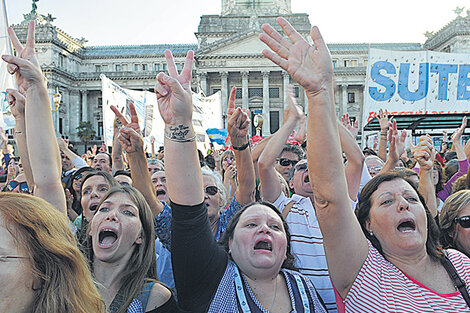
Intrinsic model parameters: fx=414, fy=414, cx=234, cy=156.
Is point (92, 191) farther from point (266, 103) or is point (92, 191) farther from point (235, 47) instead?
point (235, 47)

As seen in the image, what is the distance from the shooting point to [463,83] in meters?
12.1

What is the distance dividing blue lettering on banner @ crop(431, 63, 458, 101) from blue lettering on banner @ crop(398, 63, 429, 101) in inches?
11.4

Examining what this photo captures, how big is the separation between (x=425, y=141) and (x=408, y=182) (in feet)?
4.13

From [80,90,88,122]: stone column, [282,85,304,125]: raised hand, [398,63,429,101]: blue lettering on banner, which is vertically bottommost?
[282,85,304,125]: raised hand

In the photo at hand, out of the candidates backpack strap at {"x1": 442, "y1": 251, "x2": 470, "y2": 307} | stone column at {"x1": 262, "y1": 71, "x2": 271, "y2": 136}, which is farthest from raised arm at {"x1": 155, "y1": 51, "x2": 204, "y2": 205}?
stone column at {"x1": 262, "y1": 71, "x2": 271, "y2": 136}

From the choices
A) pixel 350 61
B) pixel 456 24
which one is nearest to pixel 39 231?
pixel 456 24

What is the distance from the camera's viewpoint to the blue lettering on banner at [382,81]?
11922 mm

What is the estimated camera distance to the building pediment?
157ft

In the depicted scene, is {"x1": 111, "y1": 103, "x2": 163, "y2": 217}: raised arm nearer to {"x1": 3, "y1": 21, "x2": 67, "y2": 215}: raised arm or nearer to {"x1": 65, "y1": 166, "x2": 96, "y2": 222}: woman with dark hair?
{"x1": 3, "y1": 21, "x2": 67, "y2": 215}: raised arm

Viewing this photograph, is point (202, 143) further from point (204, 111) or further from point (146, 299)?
point (146, 299)

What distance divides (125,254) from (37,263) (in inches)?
44.5

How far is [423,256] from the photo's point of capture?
2.51 m

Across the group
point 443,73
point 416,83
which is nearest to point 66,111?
point 416,83

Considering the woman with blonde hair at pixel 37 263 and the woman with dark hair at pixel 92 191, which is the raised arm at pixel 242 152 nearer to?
the woman with dark hair at pixel 92 191
